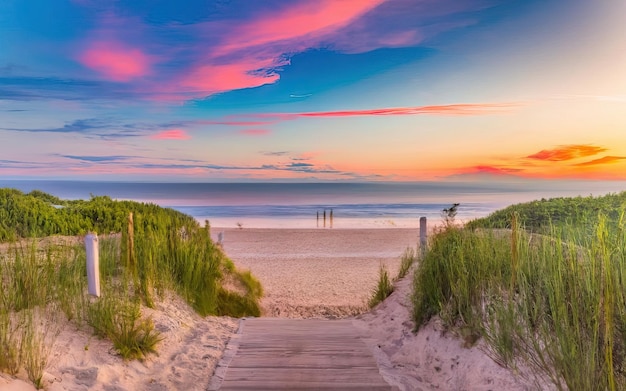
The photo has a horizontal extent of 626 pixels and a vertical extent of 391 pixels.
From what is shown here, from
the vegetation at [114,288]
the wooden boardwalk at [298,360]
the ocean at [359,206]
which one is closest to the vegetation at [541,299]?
the wooden boardwalk at [298,360]

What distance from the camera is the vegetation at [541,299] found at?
329 centimetres

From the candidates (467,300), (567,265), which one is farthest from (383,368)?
(567,265)

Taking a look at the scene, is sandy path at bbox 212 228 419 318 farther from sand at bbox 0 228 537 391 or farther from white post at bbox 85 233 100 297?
white post at bbox 85 233 100 297

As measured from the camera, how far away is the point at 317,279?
11742mm

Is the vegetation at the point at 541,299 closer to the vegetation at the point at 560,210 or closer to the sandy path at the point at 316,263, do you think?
the sandy path at the point at 316,263

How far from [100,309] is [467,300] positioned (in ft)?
11.5

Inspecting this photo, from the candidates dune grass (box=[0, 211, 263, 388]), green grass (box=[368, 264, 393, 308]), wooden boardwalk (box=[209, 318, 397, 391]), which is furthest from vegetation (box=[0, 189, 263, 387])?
green grass (box=[368, 264, 393, 308])

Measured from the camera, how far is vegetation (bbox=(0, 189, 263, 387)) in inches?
163

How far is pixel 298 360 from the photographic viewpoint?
493 centimetres

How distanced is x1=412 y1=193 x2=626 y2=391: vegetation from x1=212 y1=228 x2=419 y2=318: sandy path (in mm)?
3071

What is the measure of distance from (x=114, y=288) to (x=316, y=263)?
350 inches

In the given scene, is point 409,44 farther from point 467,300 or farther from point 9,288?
point 9,288

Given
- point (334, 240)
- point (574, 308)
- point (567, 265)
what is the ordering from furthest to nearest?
point (334, 240) < point (567, 265) < point (574, 308)

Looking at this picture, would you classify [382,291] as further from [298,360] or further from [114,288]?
[114,288]
